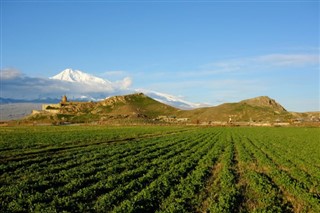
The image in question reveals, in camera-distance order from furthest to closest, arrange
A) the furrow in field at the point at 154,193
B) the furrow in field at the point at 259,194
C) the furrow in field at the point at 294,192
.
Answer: the furrow in field at the point at 294,192 → the furrow in field at the point at 259,194 → the furrow in field at the point at 154,193

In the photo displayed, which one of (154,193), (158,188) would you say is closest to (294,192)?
(158,188)

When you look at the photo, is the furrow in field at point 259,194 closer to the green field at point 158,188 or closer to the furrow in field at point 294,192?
the green field at point 158,188

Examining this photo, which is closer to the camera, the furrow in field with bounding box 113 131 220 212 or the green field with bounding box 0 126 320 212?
the furrow in field with bounding box 113 131 220 212

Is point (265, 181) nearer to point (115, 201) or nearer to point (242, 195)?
point (242, 195)

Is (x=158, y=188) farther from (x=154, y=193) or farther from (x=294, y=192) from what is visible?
(x=294, y=192)

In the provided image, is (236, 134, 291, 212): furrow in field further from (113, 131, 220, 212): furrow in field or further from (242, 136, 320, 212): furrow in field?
(113, 131, 220, 212): furrow in field

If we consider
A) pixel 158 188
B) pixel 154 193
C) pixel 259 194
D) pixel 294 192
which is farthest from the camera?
pixel 294 192

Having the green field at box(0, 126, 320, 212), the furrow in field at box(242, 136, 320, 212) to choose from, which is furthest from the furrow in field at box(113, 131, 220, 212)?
the furrow in field at box(242, 136, 320, 212)

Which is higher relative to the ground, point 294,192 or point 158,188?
point 158,188

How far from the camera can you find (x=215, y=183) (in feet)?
67.3

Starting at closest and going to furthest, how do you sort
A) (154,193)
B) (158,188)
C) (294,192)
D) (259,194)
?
(154,193), (259,194), (158,188), (294,192)

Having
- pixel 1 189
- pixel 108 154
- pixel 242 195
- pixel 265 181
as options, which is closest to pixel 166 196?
pixel 242 195

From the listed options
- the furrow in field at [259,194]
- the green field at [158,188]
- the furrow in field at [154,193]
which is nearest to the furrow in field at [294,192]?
the green field at [158,188]

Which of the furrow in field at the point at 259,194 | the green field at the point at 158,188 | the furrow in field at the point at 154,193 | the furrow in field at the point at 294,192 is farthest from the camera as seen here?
the furrow in field at the point at 294,192
